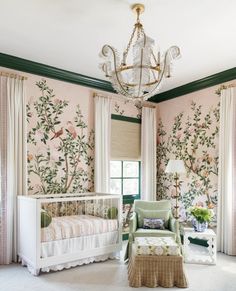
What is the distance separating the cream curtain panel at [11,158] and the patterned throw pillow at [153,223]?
5.52 ft

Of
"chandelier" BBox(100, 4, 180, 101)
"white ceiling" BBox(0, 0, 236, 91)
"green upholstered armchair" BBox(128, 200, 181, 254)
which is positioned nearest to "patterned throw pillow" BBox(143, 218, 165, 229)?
"green upholstered armchair" BBox(128, 200, 181, 254)

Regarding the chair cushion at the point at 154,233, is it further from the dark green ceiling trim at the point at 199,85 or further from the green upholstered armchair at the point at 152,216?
the dark green ceiling trim at the point at 199,85

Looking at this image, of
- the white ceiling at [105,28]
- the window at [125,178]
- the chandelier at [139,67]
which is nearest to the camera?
the chandelier at [139,67]

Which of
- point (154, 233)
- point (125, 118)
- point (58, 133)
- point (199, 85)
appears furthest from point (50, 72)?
point (154, 233)

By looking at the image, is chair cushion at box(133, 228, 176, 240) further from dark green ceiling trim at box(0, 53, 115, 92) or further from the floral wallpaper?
dark green ceiling trim at box(0, 53, 115, 92)

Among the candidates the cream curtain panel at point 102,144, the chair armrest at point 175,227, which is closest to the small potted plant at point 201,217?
the chair armrest at point 175,227

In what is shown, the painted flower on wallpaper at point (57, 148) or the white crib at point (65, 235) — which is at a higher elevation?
the painted flower on wallpaper at point (57, 148)

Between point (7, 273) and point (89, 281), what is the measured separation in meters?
0.97

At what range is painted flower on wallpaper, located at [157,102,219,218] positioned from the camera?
425 cm

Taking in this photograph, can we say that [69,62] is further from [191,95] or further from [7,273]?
[7,273]

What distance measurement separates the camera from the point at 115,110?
4.70m

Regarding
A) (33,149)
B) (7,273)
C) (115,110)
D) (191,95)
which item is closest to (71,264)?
(7,273)

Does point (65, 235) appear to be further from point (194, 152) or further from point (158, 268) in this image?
point (194, 152)

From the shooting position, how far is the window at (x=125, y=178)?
15.6ft
